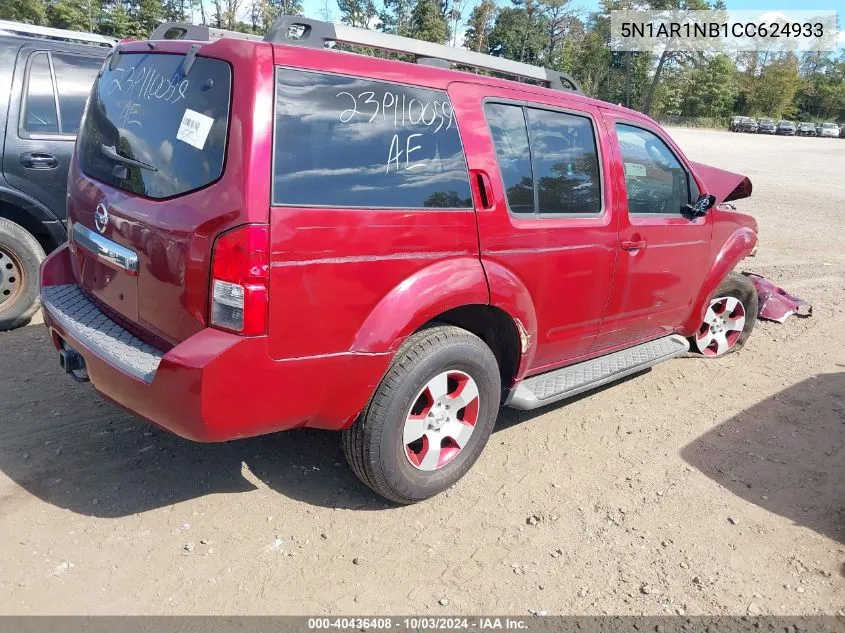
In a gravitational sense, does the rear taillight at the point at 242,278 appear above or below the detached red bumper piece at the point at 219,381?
above

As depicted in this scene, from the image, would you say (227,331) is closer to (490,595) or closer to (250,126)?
(250,126)

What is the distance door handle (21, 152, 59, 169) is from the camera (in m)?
4.80

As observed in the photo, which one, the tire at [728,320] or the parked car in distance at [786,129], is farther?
the parked car in distance at [786,129]

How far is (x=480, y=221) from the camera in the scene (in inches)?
120

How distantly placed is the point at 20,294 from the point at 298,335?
3.47 metres

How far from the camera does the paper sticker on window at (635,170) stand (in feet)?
13.0

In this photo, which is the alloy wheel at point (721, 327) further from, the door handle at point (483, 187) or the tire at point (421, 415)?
the door handle at point (483, 187)

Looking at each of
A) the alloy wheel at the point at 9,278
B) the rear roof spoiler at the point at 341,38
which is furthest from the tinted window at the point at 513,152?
the alloy wheel at the point at 9,278

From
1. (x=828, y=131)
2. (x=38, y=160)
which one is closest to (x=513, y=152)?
(x=38, y=160)

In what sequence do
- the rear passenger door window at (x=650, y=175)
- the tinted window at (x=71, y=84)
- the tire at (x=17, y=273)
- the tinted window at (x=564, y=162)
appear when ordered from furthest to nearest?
the tinted window at (x=71, y=84)
the tire at (x=17, y=273)
the rear passenger door window at (x=650, y=175)
the tinted window at (x=564, y=162)

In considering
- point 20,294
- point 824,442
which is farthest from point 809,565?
point 20,294

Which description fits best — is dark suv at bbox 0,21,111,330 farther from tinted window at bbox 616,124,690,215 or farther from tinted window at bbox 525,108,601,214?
tinted window at bbox 616,124,690,215

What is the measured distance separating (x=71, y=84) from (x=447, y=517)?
443cm

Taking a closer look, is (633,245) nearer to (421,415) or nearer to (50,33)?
(421,415)
